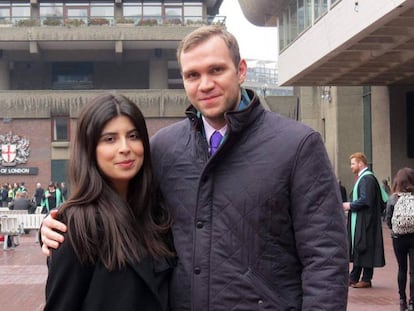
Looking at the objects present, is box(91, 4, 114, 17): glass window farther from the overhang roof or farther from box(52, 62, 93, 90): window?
the overhang roof

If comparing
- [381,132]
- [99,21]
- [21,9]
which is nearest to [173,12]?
[99,21]

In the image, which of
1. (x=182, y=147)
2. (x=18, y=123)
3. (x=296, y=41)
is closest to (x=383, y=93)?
(x=296, y=41)

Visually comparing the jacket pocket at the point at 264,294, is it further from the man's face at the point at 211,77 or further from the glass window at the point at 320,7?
the glass window at the point at 320,7

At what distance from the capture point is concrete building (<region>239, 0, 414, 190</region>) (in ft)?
57.4

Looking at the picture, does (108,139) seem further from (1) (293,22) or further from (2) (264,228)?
(1) (293,22)

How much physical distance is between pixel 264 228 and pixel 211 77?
0.60 m

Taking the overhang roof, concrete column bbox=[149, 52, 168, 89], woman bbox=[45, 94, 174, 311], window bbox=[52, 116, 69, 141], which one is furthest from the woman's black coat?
concrete column bbox=[149, 52, 168, 89]

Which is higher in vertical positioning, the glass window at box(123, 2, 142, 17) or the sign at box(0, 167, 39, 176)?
the glass window at box(123, 2, 142, 17)

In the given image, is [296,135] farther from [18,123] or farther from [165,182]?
[18,123]

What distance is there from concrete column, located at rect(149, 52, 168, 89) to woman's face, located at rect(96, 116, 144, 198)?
41.5 meters

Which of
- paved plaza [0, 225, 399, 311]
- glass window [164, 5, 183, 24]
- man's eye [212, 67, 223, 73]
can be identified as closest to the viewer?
man's eye [212, 67, 223, 73]

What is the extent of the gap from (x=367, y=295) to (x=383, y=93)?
743 inches

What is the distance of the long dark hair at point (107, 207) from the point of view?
8.30 ft

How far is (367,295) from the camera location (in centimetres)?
925
